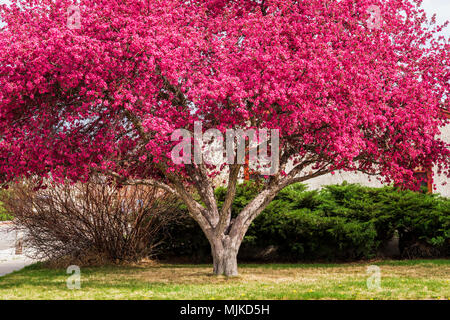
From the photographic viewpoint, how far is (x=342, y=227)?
12.3m

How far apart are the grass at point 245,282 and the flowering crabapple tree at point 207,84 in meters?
1.20

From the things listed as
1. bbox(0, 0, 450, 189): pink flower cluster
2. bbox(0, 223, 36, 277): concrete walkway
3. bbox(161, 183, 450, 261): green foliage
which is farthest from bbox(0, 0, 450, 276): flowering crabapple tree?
bbox(0, 223, 36, 277): concrete walkway

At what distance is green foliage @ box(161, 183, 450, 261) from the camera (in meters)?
12.4

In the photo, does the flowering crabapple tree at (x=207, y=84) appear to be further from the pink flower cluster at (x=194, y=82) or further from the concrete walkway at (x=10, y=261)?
the concrete walkway at (x=10, y=261)

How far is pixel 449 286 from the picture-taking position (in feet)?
27.6

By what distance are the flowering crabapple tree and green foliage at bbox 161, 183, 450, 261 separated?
2.59 metres

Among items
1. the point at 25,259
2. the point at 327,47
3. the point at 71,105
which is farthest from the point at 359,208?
the point at 25,259

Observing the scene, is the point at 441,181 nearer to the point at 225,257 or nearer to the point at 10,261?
the point at 225,257

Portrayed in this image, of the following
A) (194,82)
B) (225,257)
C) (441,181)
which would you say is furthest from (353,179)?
(194,82)

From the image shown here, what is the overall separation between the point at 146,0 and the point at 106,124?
8.16 ft

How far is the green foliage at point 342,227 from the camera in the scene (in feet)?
40.8

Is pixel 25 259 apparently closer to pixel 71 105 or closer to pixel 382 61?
pixel 71 105

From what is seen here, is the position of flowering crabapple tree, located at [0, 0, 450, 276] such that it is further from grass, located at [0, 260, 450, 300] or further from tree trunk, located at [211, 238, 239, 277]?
grass, located at [0, 260, 450, 300]

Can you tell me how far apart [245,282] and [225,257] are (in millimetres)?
917
